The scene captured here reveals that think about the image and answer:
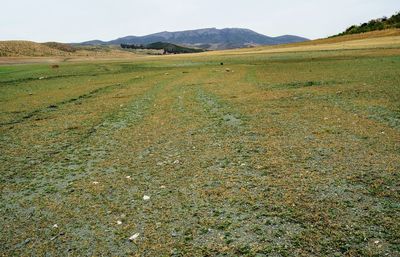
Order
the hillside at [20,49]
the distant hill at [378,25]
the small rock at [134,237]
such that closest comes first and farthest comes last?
the small rock at [134,237] < the distant hill at [378,25] < the hillside at [20,49]

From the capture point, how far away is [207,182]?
656 cm

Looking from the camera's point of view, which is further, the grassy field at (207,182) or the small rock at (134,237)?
the small rock at (134,237)

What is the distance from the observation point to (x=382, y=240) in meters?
4.38

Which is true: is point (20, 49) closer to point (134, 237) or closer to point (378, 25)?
point (378, 25)

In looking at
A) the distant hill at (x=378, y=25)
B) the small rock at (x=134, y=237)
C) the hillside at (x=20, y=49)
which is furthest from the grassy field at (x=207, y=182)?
the hillside at (x=20, y=49)

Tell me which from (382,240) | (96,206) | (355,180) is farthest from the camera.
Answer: (355,180)

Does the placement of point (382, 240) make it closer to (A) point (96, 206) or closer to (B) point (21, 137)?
(A) point (96, 206)

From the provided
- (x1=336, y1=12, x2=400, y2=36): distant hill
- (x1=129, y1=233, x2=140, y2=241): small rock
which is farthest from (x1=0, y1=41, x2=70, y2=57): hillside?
(x1=129, y1=233, x2=140, y2=241): small rock

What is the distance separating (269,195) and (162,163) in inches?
112

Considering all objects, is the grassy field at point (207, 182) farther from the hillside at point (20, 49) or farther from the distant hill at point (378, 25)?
the hillside at point (20, 49)

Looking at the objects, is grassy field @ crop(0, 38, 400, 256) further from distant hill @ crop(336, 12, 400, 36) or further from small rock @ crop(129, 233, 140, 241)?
distant hill @ crop(336, 12, 400, 36)

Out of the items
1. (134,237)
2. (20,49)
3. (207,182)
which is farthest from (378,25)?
(134,237)

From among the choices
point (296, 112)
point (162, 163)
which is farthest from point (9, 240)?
point (296, 112)

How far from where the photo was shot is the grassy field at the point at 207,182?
463 centimetres
